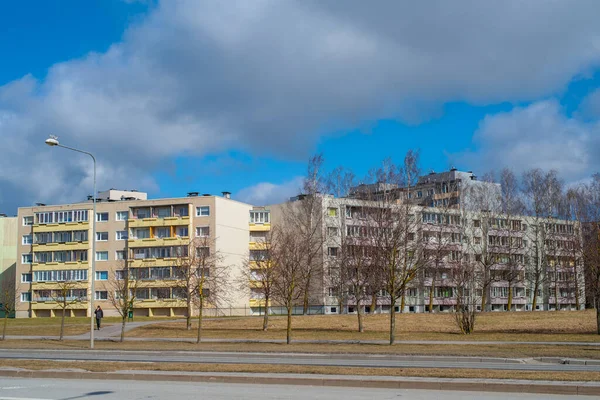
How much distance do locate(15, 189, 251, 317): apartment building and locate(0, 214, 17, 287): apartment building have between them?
938 centimetres

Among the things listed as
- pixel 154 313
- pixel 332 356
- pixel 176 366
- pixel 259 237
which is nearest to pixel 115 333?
pixel 332 356

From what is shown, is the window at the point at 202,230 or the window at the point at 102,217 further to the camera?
the window at the point at 102,217

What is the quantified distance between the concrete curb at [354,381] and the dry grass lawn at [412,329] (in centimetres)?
2057

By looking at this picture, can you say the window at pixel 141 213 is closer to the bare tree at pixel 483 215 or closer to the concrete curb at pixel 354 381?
the bare tree at pixel 483 215

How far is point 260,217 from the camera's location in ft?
306

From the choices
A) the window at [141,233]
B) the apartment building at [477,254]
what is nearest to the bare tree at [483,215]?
the apartment building at [477,254]

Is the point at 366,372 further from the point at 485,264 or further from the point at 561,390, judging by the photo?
the point at 485,264

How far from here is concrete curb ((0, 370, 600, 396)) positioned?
14.6m

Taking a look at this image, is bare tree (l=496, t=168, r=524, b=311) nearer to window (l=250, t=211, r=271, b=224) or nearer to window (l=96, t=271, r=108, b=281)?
window (l=250, t=211, r=271, b=224)

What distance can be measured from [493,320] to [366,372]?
34.8m

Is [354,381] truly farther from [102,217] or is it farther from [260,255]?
[102,217]

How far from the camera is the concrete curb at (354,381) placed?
14.6 meters

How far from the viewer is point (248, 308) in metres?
86.6

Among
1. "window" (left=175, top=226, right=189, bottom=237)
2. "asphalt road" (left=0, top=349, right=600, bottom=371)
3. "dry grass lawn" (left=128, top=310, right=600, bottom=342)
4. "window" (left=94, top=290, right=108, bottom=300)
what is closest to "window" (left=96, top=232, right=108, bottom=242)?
"window" (left=94, top=290, right=108, bottom=300)
